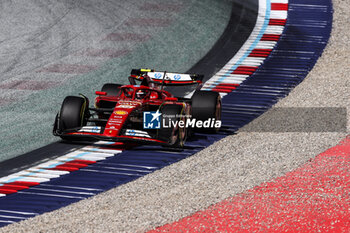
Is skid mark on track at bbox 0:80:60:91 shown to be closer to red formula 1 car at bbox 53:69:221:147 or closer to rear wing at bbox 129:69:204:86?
red formula 1 car at bbox 53:69:221:147

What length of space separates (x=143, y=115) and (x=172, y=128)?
2.29 ft

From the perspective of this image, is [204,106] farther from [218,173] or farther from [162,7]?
[162,7]

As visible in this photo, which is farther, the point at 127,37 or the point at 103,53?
the point at 127,37

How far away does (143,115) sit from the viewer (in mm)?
13164

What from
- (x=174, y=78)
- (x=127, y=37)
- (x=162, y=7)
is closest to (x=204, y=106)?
(x=174, y=78)

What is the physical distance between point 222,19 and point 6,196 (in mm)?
15146

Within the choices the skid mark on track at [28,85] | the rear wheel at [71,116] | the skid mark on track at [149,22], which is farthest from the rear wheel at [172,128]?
the skid mark on track at [149,22]

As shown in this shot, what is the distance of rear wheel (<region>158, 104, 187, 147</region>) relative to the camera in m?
12.8

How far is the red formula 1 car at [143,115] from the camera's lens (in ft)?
42.1

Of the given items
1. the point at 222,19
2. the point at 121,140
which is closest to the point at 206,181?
the point at 121,140

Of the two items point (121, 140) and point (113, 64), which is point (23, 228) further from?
point (113, 64)

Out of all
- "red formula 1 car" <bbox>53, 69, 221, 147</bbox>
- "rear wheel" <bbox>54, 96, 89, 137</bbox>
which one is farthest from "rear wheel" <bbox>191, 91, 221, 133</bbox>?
"rear wheel" <bbox>54, 96, 89, 137</bbox>

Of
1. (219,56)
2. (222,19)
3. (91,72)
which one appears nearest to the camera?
(91,72)

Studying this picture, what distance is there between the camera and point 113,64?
20.5 m
